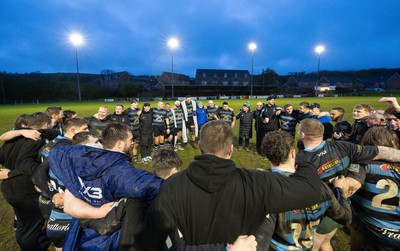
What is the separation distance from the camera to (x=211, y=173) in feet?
4.41

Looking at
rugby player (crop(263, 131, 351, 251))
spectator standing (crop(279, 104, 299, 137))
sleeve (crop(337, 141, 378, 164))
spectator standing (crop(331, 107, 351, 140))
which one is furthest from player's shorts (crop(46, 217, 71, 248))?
spectator standing (crop(279, 104, 299, 137))

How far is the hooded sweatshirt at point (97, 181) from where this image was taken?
1.55 m

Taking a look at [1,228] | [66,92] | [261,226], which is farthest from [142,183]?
[66,92]

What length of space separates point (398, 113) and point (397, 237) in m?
2.93

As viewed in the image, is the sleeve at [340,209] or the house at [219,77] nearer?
the sleeve at [340,209]

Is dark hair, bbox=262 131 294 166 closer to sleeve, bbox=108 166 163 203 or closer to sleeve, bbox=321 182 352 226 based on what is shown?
sleeve, bbox=321 182 352 226

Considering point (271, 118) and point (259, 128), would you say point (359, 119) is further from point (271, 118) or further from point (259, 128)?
point (259, 128)

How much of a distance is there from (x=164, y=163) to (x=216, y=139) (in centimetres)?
150

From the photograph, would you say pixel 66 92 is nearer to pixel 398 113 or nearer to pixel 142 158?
pixel 142 158

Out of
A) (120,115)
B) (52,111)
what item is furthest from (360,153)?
(120,115)

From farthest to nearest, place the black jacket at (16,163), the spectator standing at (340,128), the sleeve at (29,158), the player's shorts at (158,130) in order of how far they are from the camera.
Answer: the player's shorts at (158,130) < the spectator standing at (340,128) < the black jacket at (16,163) < the sleeve at (29,158)

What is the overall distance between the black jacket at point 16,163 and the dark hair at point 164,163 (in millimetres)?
1774

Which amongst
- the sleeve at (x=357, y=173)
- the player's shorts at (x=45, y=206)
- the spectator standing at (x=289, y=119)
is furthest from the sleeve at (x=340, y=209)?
the spectator standing at (x=289, y=119)

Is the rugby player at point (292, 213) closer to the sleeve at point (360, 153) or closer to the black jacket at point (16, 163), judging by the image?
the sleeve at point (360, 153)
